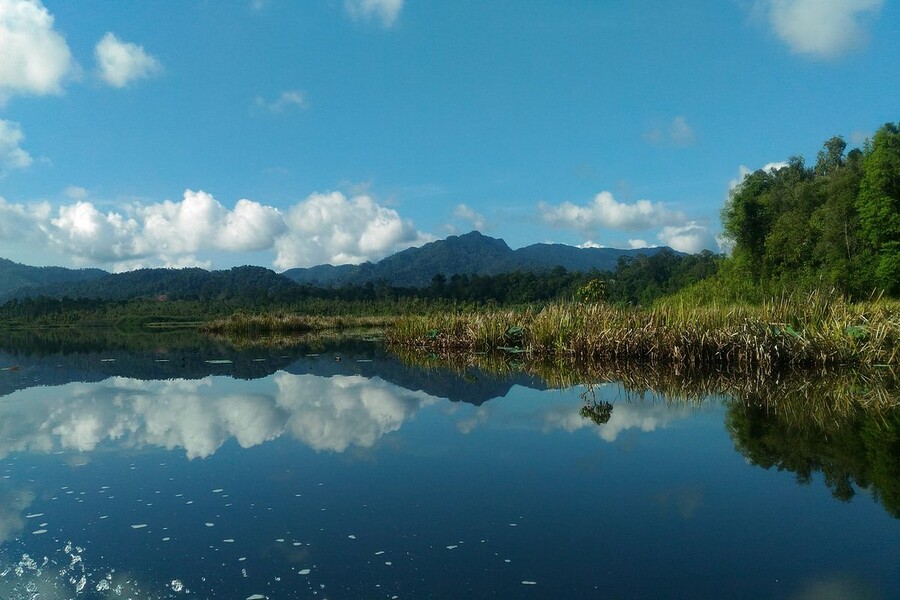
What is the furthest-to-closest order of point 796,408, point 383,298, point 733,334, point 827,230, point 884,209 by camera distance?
point 383,298, point 827,230, point 884,209, point 733,334, point 796,408

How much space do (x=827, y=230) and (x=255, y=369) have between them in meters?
37.1

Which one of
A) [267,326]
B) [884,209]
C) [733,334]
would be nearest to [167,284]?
[267,326]

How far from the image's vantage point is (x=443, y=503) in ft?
17.8

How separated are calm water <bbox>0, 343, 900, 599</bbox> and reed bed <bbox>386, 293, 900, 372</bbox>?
237 inches

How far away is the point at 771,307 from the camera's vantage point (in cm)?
1631

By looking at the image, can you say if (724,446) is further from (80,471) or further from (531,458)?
(80,471)

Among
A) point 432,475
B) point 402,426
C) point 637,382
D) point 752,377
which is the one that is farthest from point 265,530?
point 752,377

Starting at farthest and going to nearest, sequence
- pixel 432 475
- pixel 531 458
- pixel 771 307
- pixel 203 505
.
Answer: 1. pixel 771 307
2. pixel 531 458
3. pixel 432 475
4. pixel 203 505

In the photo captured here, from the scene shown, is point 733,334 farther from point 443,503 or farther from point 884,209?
point 884,209

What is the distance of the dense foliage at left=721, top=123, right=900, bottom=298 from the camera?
115ft

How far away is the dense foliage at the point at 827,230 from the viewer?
34969 millimetres

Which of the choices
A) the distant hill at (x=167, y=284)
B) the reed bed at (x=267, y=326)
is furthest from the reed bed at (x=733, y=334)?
the distant hill at (x=167, y=284)

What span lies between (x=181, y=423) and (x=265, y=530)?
5095mm

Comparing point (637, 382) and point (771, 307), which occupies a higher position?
point (771, 307)
